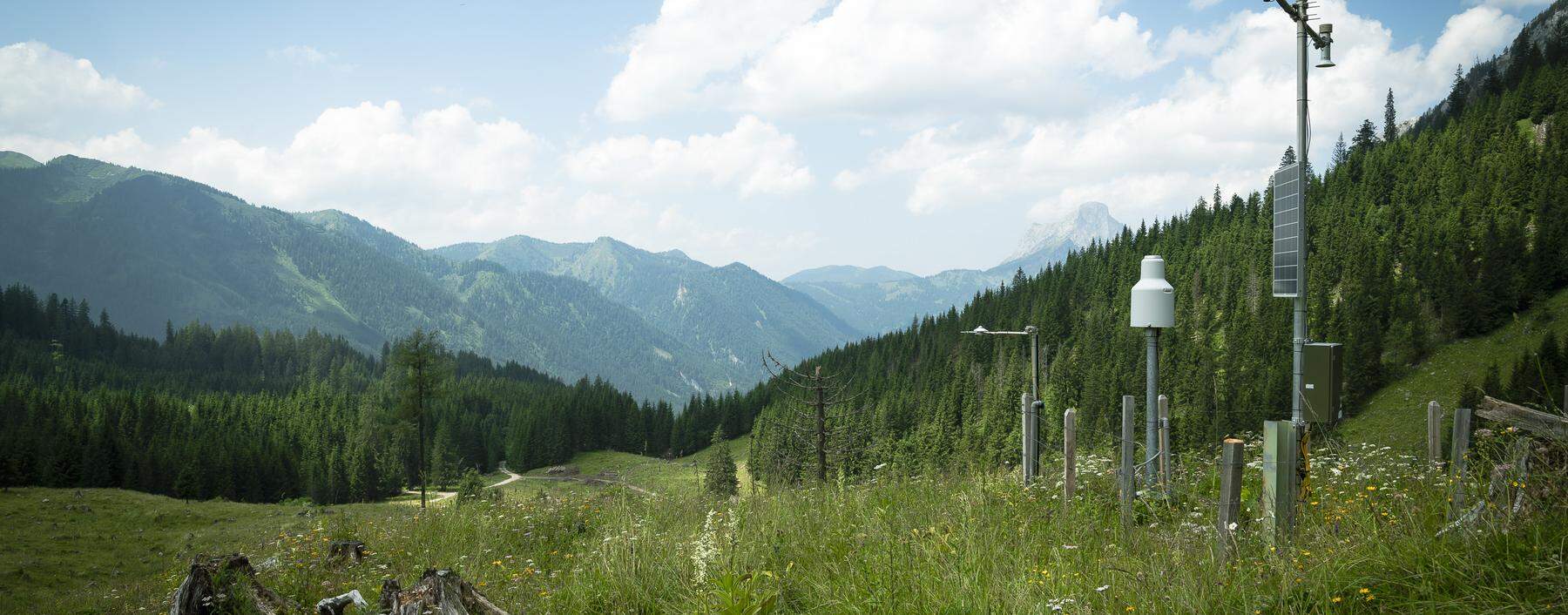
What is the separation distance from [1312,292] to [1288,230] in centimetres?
11192

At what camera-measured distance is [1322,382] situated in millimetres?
7746

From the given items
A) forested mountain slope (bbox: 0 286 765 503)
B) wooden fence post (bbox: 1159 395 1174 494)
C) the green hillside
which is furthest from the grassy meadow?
the green hillside

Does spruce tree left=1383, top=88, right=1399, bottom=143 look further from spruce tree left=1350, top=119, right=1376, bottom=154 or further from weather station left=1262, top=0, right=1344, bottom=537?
weather station left=1262, top=0, right=1344, bottom=537

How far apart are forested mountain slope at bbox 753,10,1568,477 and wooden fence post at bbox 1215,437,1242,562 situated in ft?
201

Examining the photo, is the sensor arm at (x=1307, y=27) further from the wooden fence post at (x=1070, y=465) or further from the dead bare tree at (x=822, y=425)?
the dead bare tree at (x=822, y=425)

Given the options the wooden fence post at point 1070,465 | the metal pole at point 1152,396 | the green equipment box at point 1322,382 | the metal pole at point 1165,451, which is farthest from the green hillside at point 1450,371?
the metal pole at point 1152,396

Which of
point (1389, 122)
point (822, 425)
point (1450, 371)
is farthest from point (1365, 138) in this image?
point (822, 425)

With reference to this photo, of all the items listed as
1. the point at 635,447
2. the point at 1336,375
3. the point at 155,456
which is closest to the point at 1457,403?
the point at 1336,375

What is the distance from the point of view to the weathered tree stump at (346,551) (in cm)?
913

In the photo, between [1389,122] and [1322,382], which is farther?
[1389,122]

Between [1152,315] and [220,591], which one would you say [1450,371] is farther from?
[220,591]

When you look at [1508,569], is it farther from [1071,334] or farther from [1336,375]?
[1071,334]

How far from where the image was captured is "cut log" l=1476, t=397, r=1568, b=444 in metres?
4.16

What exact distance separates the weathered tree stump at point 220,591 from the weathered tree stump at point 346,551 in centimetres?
314
